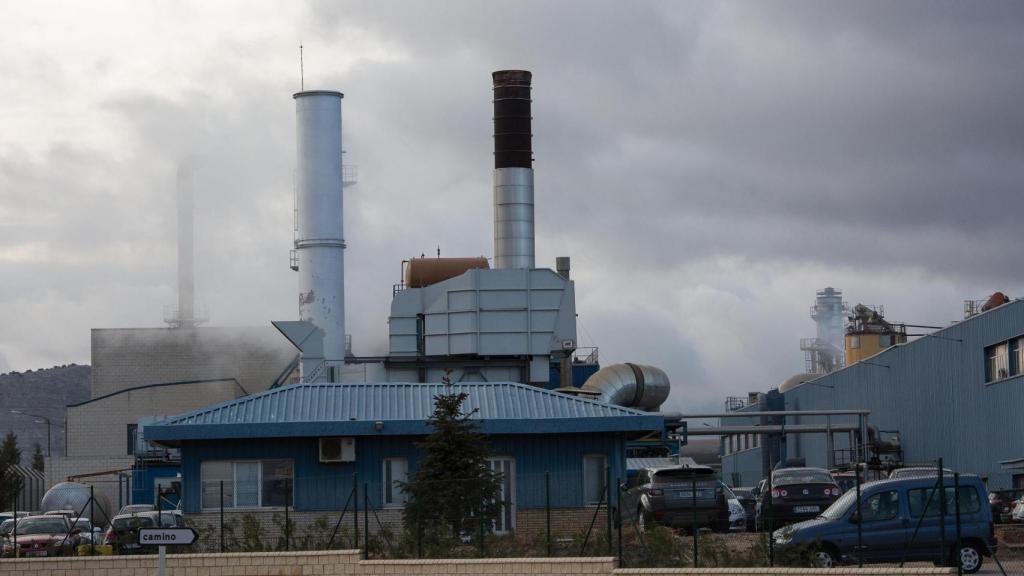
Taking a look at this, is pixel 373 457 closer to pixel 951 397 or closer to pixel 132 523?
pixel 132 523

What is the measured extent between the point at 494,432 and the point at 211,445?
256 inches

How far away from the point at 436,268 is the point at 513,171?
528 centimetres

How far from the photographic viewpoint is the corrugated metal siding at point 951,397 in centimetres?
5147

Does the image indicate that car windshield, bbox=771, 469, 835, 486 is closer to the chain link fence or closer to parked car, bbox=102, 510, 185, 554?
the chain link fence

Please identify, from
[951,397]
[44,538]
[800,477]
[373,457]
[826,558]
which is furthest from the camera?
[951,397]

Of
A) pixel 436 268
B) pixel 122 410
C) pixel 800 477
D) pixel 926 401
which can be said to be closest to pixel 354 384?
pixel 800 477

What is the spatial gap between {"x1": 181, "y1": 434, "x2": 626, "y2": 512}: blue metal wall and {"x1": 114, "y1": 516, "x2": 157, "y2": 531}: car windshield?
1759 mm

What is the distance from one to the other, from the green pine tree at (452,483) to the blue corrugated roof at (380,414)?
3.10 meters

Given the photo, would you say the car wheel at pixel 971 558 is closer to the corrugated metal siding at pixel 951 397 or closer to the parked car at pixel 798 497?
the parked car at pixel 798 497

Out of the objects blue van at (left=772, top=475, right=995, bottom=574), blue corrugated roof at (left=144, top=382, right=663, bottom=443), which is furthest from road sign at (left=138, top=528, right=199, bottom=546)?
blue corrugated roof at (left=144, top=382, right=663, bottom=443)

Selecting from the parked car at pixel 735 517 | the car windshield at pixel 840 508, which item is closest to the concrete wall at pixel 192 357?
the parked car at pixel 735 517

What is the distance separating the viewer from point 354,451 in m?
34.6

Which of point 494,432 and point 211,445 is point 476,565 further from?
point 211,445

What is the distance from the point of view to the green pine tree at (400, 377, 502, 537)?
2767 centimetres
